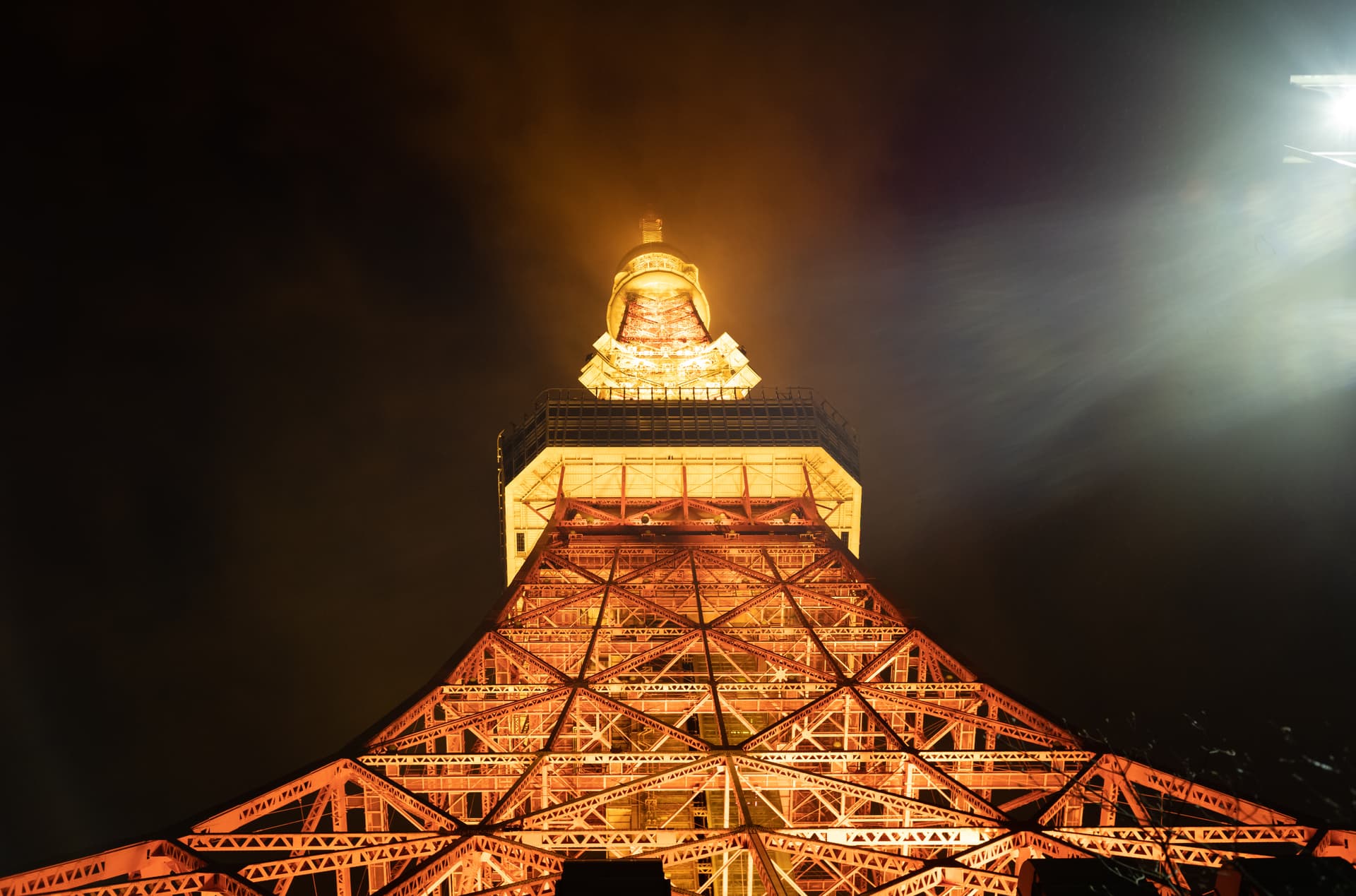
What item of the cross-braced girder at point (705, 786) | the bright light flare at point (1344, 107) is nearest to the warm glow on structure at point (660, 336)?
the cross-braced girder at point (705, 786)

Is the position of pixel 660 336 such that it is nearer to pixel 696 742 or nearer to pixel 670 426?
pixel 670 426

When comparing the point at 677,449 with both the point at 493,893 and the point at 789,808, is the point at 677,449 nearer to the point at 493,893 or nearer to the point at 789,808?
the point at 789,808

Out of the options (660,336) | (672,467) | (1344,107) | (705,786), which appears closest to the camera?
(705,786)

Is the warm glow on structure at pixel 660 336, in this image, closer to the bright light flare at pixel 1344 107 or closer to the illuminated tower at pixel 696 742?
the illuminated tower at pixel 696 742

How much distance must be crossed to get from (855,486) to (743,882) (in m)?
18.1

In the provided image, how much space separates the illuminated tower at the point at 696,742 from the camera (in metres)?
9.77

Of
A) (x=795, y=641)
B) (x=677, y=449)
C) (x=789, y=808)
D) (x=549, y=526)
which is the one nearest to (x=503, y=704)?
(x=789, y=808)

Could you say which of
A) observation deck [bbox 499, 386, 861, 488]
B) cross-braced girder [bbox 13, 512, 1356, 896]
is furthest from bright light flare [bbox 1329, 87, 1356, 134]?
observation deck [bbox 499, 386, 861, 488]

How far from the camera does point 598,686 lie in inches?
699

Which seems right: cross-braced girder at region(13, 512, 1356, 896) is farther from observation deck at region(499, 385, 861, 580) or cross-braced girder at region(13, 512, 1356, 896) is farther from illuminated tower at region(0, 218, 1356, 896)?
observation deck at region(499, 385, 861, 580)

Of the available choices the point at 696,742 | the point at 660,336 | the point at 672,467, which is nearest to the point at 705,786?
the point at 696,742

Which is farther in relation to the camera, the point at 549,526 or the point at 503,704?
the point at 549,526

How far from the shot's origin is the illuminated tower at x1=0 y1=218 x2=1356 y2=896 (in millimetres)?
9766

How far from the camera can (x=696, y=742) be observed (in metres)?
12.8
